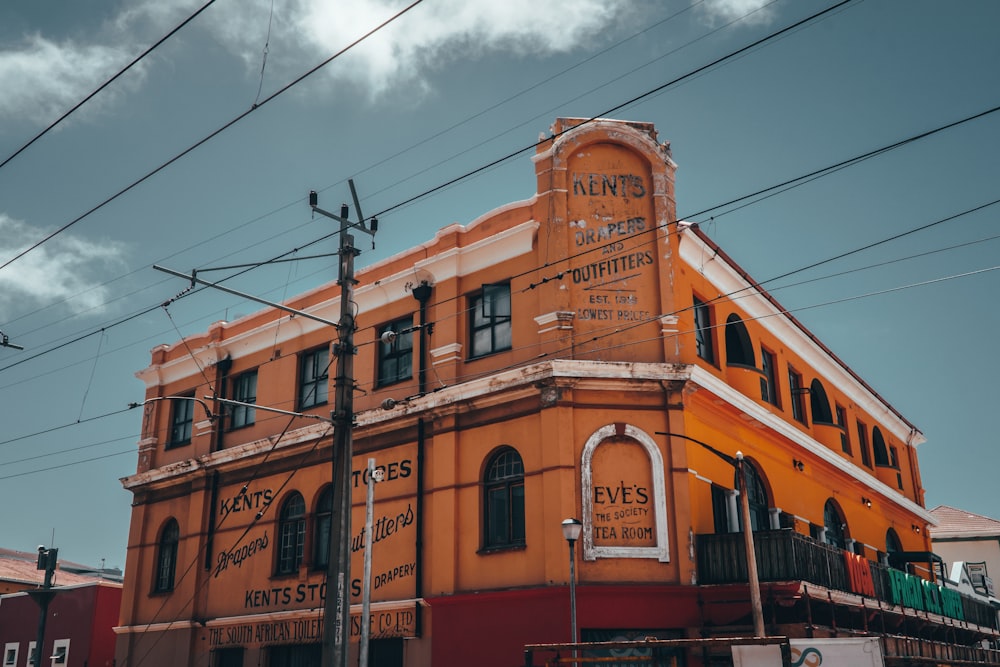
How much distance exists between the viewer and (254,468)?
90.8 ft

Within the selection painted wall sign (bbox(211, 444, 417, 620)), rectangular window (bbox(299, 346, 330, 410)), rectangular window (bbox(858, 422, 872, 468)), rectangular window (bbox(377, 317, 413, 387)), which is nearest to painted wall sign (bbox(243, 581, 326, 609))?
painted wall sign (bbox(211, 444, 417, 620))

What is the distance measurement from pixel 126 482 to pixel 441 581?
1480 cm

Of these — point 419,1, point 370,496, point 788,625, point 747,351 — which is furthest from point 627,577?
point 419,1

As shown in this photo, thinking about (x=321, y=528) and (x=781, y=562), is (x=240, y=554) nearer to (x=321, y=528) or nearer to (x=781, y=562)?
(x=321, y=528)

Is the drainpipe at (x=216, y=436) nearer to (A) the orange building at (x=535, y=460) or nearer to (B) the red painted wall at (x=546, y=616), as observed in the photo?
Answer: (A) the orange building at (x=535, y=460)

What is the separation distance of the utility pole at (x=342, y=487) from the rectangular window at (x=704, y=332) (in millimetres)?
9880

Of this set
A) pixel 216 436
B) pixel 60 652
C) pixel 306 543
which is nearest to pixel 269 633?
pixel 306 543

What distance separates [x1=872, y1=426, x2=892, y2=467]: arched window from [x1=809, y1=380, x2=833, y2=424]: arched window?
634cm

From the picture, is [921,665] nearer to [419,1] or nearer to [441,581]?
[441,581]

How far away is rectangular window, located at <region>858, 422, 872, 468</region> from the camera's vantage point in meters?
35.1

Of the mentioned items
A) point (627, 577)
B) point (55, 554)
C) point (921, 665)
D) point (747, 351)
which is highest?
point (747, 351)

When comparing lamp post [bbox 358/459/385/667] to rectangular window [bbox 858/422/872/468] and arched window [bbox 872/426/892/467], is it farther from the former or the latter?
arched window [bbox 872/426/892/467]

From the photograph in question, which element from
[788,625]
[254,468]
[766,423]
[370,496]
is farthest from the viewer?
[254,468]

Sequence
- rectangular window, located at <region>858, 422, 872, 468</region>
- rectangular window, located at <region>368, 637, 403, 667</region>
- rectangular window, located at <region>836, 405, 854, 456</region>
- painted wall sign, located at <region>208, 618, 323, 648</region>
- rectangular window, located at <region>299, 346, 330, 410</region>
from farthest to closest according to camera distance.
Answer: rectangular window, located at <region>858, 422, 872, 468</region> → rectangular window, located at <region>836, 405, 854, 456</region> → rectangular window, located at <region>299, 346, 330, 410</region> → painted wall sign, located at <region>208, 618, 323, 648</region> → rectangular window, located at <region>368, 637, 403, 667</region>
